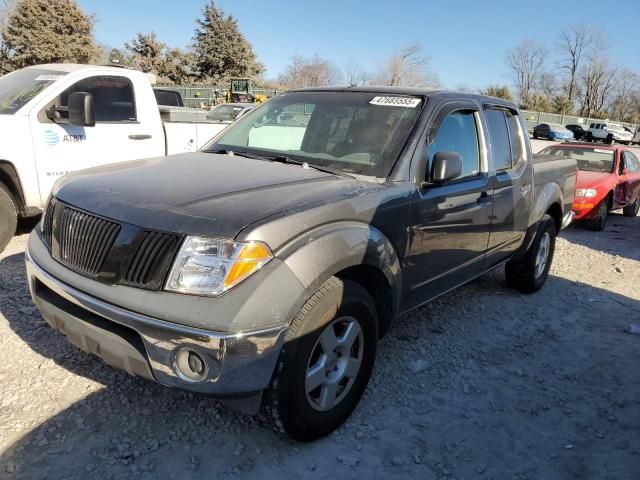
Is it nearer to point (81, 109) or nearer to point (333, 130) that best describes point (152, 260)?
point (333, 130)

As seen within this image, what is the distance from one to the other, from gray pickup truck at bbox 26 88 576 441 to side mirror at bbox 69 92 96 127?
2.08 metres

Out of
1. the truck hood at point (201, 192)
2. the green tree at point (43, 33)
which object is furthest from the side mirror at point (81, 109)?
the green tree at point (43, 33)

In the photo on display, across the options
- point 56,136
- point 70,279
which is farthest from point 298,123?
point 56,136

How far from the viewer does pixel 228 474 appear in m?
2.51

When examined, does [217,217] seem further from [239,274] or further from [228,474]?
[228,474]

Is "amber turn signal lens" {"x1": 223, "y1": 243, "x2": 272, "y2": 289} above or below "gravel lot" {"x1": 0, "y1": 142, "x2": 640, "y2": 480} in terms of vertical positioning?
above

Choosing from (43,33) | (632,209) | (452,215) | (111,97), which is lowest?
(632,209)

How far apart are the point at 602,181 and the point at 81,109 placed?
897 centimetres

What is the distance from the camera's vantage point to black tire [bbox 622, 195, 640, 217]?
11445 mm

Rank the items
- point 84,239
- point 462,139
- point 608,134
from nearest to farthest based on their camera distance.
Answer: point 84,239
point 462,139
point 608,134

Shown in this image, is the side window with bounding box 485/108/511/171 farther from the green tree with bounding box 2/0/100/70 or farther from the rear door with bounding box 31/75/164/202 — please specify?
the green tree with bounding box 2/0/100/70

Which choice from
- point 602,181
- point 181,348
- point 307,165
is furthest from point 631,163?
point 181,348

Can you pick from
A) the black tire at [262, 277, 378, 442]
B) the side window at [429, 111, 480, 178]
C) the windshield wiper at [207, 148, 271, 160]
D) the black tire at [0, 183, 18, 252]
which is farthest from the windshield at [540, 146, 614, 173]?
the black tire at [0, 183, 18, 252]

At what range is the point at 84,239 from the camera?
260 cm
